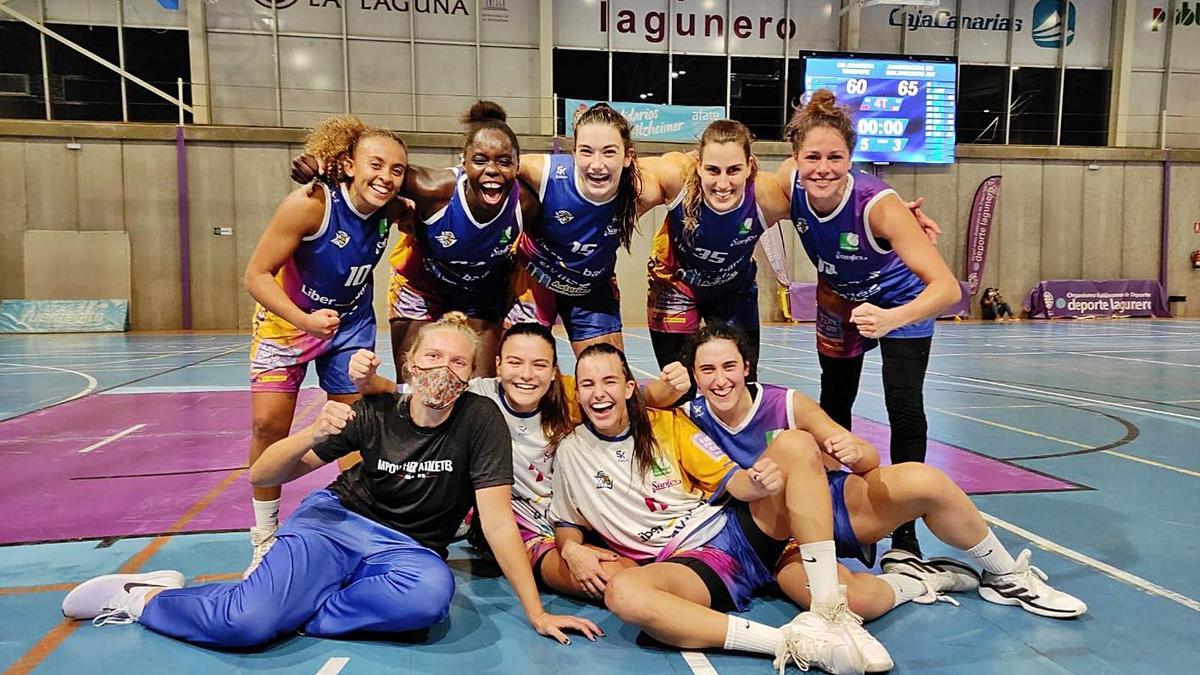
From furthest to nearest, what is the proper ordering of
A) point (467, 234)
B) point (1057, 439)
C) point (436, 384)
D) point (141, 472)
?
point (1057, 439) → point (141, 472) → point (467, 234) → point (436, 384)

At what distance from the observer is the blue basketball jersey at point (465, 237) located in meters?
3.47

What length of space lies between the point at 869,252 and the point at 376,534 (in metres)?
2.22

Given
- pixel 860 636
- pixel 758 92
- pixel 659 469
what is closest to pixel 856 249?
pixel 659 469

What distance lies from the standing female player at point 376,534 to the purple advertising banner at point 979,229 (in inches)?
708

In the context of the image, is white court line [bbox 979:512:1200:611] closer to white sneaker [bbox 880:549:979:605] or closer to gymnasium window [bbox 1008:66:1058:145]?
white sneaker [bbox 880:549:979:605]

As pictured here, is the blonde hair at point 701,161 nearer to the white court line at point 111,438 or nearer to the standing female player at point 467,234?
the standing female player at point 467,234

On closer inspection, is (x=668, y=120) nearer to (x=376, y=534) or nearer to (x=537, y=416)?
(x=537, y=416)

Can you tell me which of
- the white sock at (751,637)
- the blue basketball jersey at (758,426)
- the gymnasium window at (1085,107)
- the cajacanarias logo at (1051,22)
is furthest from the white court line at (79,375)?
the gymnasium window at (1085,107)

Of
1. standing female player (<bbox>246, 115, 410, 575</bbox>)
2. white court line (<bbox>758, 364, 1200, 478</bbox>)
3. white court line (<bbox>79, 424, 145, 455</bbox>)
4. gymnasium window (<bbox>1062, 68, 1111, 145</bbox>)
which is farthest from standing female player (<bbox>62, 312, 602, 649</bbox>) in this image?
gymnasium window (<bbox>1062, 68, 1111, 145</bbox>)

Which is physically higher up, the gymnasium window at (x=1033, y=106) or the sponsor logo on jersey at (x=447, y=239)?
the gymnasium window at (x=1033, y=106)

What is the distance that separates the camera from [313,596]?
8.67 feet

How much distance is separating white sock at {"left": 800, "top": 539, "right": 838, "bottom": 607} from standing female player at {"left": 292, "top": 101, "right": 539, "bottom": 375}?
189 centimetres

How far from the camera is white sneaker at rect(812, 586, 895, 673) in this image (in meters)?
2.36

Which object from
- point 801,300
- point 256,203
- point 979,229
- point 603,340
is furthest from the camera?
point 979,229
